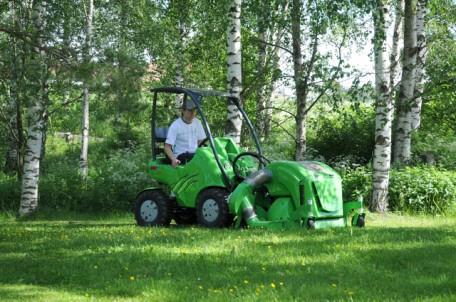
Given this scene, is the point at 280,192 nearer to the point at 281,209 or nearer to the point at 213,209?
the point at 281,209

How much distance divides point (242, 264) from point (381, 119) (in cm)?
669

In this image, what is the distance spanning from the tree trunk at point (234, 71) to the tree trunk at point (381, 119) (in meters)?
2.51

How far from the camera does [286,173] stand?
9500 millimetres

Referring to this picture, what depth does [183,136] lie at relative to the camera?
1069 cm

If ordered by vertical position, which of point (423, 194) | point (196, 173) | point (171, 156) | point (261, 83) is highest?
point (261, 83)

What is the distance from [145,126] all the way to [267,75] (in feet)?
31.4

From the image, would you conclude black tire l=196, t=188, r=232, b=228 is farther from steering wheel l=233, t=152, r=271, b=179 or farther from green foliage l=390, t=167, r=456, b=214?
green foliage l=390, t=167, r=456, b=214

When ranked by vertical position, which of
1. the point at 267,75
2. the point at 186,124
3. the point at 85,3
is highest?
the point at 85,3

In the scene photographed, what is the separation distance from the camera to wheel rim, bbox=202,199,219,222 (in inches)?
390

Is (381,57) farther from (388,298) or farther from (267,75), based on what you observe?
(388,298)

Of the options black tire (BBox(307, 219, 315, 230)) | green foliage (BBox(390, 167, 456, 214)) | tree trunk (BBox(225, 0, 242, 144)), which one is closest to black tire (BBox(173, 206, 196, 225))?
tree trunk (BBox(225, 0, 242, 144))

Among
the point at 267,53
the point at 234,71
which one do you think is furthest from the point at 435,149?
the point at 234,71

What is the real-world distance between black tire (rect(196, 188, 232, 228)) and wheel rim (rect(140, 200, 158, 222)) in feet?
2.82

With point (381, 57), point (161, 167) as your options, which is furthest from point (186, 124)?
point (381, 57)
